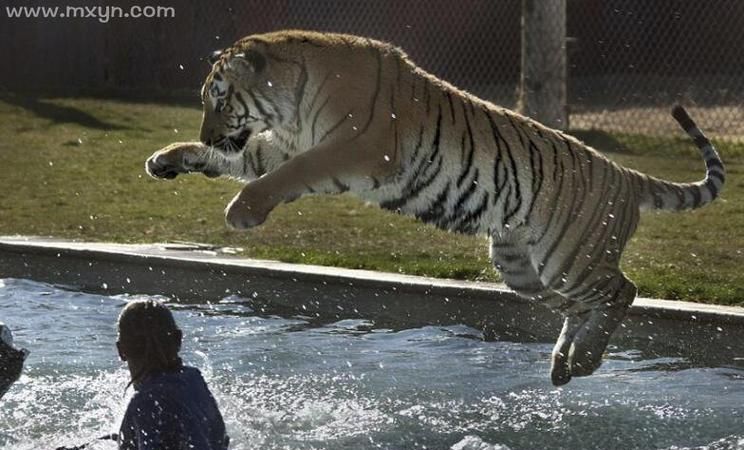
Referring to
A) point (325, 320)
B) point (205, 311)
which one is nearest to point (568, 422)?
point (325, 320)

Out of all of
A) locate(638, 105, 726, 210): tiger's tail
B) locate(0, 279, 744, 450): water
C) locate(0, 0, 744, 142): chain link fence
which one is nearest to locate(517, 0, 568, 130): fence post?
locate(0, 0, 744, 142): chain link fence

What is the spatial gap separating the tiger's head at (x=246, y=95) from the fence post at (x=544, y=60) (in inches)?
225

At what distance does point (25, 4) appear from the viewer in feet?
A: 55.7

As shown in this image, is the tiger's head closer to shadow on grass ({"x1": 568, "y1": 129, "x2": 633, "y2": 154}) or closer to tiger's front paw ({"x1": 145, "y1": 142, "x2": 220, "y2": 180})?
tiger's front paw ({"x1": 145, "y1": 142, "x2": 220, "y2": 180})

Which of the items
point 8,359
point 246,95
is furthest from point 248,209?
point 8,359

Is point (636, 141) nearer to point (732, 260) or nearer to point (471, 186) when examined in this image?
point (732, 260)

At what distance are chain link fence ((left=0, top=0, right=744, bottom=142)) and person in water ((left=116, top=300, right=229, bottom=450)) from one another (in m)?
10.0

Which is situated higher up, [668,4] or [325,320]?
[668,4]

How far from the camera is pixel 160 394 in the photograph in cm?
385

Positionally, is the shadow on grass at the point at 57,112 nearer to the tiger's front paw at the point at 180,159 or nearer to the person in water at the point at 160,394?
the tiger's front paw at the point at 180,159

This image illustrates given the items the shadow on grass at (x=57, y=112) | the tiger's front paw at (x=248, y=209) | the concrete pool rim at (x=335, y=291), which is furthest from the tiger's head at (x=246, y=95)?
the shadow on grass at (x=57, y=112)

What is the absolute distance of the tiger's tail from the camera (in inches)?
250

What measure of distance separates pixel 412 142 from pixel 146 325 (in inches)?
86.8

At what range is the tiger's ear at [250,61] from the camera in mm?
5922
